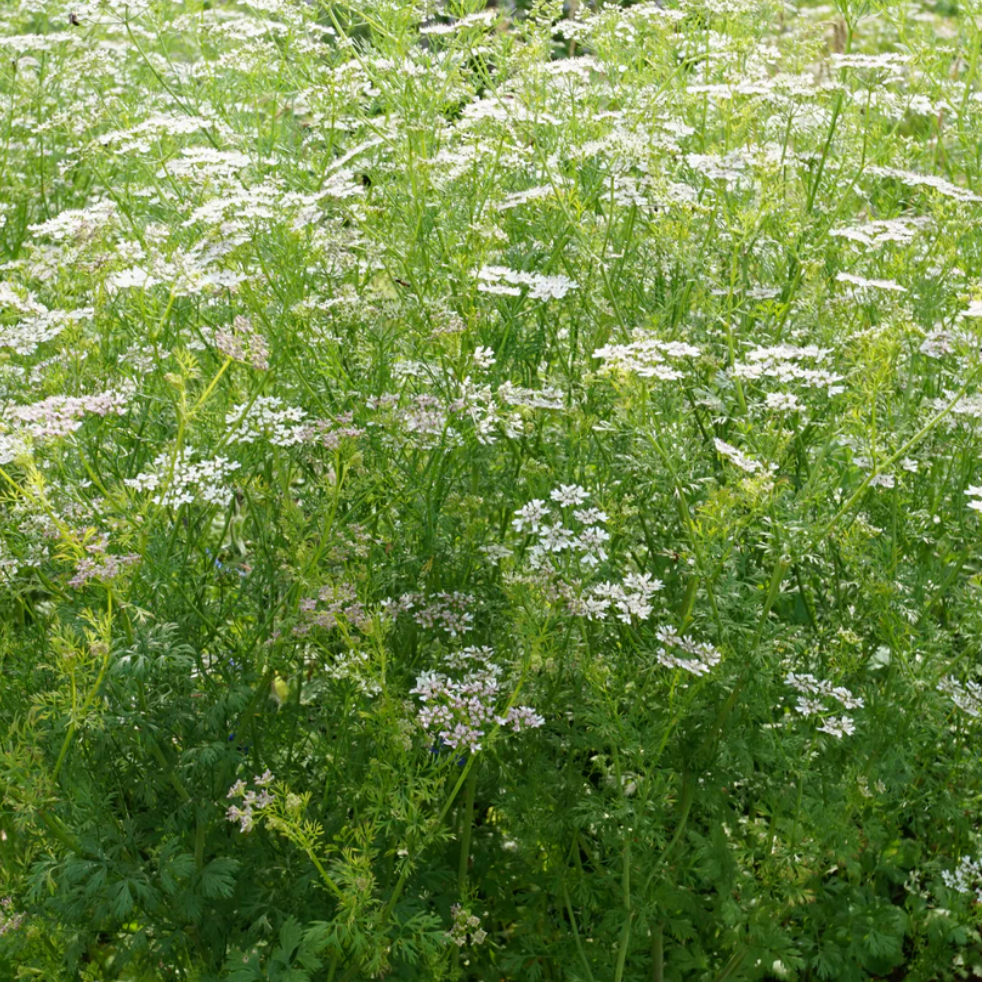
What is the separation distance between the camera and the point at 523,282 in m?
3.66

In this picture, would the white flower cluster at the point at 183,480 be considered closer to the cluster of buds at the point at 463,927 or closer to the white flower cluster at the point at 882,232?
the cluster of buds at the point at 463,927

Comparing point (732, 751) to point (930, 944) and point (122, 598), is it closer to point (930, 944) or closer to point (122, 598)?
point (930, 944)

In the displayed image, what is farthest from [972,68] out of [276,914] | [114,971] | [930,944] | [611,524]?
[114,971]

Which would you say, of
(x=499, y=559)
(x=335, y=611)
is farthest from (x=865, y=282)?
(x=335, y=611)

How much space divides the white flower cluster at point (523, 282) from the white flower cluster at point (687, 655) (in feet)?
3.67

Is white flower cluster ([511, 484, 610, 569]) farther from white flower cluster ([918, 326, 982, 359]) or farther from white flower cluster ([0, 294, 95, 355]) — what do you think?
white flower cluster ([0, 294, 95, 355])

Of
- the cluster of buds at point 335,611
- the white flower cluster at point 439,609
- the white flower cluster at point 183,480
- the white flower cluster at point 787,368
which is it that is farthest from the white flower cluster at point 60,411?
the white flower cluster at point 787,368

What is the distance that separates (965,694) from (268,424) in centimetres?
226

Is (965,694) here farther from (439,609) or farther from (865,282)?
(439,609)

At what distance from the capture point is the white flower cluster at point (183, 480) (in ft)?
10.2

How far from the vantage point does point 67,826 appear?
10.6 ft

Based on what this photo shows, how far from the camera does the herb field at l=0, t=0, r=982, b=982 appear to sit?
3080 millimetres

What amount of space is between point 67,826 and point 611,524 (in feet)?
5.76

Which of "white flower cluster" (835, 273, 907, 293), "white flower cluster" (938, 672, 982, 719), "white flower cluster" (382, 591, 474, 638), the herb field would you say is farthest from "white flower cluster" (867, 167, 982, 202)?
"white flower cluster" (382, 591, 474, 638)
